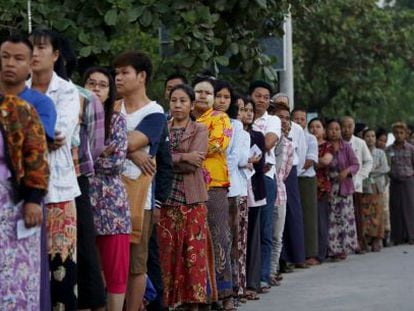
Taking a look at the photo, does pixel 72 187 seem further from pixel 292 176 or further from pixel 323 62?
pixel 323 62

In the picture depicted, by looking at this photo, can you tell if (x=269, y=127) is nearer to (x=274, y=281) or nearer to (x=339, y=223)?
(x=274, y=281)

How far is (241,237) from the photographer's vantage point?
37.9 ft

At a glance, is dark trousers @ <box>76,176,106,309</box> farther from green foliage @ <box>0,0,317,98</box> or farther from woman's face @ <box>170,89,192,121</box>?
green foliage @ <box>0,0,317,98</box>

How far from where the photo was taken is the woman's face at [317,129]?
52.4 feet

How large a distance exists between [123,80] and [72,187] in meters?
1.58

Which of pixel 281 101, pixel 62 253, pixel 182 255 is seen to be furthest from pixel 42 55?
pixel 281 101

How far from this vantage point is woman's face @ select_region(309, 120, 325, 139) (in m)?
16.0

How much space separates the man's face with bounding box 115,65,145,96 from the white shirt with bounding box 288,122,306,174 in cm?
542

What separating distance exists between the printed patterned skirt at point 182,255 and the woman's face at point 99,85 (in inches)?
76.0

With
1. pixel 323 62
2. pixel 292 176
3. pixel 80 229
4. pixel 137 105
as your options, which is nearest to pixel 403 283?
pixel 292 176

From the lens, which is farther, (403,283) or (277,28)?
(277,28)

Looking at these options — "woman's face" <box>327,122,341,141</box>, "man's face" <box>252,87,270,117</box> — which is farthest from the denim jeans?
"woman's face" <box>327,122,341,141</box>

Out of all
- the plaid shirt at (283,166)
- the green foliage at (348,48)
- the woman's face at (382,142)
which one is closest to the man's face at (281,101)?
the plaid shirt at (283,166)

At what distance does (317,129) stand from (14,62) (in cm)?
930
